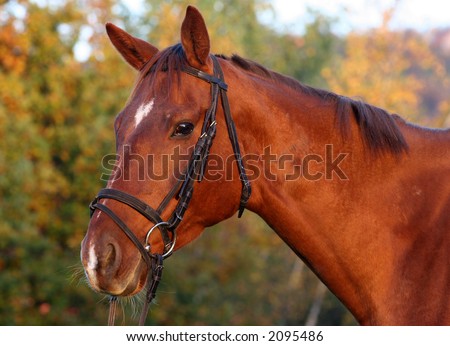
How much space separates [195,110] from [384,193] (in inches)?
54.9

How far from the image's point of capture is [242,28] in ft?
87.8

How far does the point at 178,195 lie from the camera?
3.62 metres

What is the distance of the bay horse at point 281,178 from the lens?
139 inches

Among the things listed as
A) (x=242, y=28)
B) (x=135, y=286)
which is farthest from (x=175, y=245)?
(x=242, y=28)

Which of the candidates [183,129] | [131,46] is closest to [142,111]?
[183,129]

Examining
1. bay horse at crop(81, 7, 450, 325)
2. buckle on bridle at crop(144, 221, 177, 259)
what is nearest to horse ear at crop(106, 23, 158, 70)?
bay horse at crop(81, 7, 450, 325)

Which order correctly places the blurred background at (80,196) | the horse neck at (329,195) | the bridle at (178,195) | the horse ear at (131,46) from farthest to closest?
the blurred background at (80,196), the horse ear at (131,46), the horse neck at (329,195), the bridle at (178,195)

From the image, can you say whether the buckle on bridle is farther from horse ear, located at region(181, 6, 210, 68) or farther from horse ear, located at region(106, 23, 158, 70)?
horse ear, located at region(106, 23, 158, 70)

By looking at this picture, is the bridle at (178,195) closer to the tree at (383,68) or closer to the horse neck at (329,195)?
the horse neck at (329,195)

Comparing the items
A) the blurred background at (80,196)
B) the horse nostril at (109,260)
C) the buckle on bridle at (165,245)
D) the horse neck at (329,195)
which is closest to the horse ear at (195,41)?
the horse neck at (329,195)

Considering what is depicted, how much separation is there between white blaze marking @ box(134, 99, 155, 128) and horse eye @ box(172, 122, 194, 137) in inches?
8.1

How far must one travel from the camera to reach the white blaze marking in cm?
355

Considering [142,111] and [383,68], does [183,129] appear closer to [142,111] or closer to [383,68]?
[142,111]

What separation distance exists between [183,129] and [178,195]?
1.36 ft
